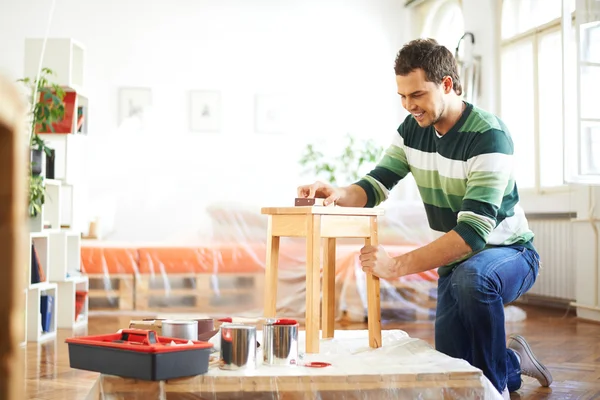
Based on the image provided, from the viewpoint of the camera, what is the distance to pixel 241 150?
710cm

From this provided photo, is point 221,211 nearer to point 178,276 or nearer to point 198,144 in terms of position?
point 178,276

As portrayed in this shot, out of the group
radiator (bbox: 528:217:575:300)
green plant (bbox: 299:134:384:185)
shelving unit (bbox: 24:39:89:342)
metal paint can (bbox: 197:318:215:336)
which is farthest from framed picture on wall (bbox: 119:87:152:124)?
metal paint can (bbox: 197:318:215:336)

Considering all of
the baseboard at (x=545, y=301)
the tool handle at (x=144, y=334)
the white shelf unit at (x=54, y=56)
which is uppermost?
the white shelf unit at (x=54, y=56)

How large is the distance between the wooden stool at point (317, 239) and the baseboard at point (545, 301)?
121 inches

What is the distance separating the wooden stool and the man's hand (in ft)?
0.24

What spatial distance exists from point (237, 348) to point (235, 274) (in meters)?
2.46

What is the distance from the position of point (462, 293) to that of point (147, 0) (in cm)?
583

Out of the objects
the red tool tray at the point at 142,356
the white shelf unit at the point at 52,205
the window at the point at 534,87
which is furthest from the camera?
the window at the point at 534,87

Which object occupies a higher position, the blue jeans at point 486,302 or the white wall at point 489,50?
the white wall at point 489,50

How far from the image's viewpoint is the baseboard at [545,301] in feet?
16.0

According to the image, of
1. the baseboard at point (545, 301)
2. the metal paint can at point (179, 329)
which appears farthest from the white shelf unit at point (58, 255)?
the baseboard at point (545, 301)

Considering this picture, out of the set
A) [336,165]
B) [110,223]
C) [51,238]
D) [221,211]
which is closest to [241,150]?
[336,165]

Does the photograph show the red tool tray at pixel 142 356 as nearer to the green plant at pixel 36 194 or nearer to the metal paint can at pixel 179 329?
the metal paint can at pixel 179 329

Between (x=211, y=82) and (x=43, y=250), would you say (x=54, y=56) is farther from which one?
(x=211, y=82)
